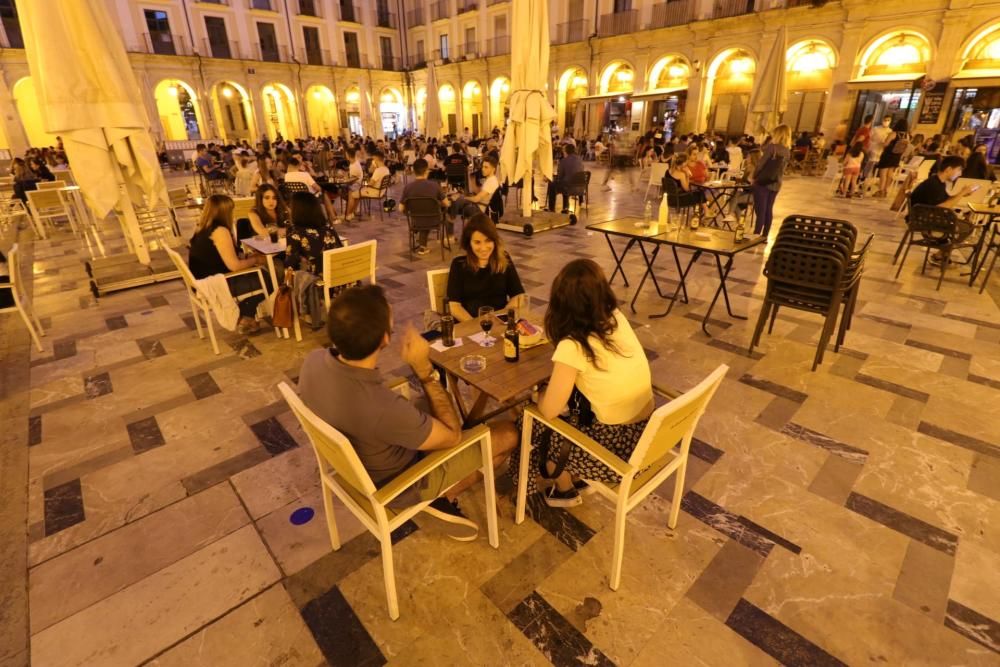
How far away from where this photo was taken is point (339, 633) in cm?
176

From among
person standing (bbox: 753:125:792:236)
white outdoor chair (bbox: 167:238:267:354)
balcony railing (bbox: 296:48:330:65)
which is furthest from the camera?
balcony railing (bbox: 296:48:330:65)

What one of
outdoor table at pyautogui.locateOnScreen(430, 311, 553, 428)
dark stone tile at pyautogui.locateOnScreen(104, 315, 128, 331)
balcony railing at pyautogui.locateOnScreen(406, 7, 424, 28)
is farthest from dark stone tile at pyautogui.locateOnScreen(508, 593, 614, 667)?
balcony railing at pyautogui.locateOnScreen(406, 7, 424, 28)

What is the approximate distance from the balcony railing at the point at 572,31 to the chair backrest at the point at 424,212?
1855cm

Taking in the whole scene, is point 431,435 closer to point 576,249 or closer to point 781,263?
point 781,263

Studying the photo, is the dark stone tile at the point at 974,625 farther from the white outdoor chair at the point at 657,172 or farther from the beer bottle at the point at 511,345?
the white outdoor chair at the point at 657,172

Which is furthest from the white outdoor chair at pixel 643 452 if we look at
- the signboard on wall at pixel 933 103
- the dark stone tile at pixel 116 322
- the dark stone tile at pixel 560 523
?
the signboard on wall at pixel 933 103

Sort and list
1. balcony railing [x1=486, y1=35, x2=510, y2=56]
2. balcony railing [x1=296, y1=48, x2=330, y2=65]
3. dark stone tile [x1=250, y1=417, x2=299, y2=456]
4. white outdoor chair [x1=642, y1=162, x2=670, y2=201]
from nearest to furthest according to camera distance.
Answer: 1. dark stone tile [x1=250, y1=417, x2=299, y2=456]
2. white outdoor chair [x1=642, y1=162, x2=670, y2=201]
3. balcony railing [x1=486, y1=35, x2=510, y2=56]
4. balcony railing [x1=296, y1=48, x2=330, y2=65]

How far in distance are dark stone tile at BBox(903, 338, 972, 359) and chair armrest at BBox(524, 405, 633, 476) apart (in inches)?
136

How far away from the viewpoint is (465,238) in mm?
2893

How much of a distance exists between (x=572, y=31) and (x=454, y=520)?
78.0ft

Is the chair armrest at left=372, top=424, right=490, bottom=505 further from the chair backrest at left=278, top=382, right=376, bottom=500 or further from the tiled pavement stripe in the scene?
the tiled pavement stripe

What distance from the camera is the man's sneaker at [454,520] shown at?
210 cm

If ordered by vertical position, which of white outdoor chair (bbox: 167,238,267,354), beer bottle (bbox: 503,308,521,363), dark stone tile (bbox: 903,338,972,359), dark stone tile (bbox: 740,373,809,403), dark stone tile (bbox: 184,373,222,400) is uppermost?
beer bottle (bbox: 503,308,521,363)

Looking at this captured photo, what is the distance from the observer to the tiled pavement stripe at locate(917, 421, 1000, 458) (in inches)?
104
